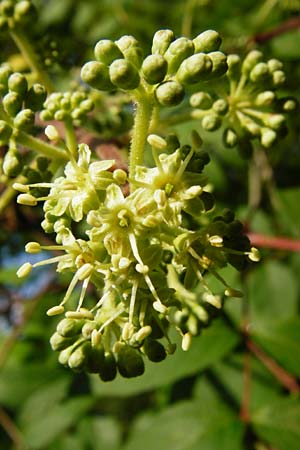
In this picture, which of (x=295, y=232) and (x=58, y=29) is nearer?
(x=295, y=232)

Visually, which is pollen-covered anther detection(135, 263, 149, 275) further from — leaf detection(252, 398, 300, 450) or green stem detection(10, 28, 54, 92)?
leaf detection(252, 398, 300, 450)

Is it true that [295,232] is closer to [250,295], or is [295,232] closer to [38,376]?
[250,295]

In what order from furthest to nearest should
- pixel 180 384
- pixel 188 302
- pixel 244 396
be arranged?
pixel 180 384, pixel 244 396, pixel 188 302

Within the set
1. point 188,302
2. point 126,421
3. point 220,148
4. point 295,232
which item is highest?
point 188,302

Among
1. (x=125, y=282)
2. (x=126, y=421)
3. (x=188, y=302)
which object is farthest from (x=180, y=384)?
(x=125, y=282)

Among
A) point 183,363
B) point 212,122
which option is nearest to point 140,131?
point 212,122

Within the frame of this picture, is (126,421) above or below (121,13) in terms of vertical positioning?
below

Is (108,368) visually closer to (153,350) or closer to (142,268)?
(153,350)
